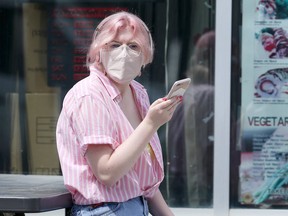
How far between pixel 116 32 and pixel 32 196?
0.65 metres

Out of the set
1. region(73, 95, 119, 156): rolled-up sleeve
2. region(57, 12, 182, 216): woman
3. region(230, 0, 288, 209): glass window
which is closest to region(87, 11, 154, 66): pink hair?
region(57, 12, 182, 216): woman

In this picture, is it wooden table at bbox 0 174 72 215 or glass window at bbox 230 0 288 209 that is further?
glass window at bbox 230 0 288 209

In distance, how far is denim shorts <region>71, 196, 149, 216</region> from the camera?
2797mm

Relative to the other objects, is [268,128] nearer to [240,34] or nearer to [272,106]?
[272,106]

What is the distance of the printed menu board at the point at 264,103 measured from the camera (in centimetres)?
578

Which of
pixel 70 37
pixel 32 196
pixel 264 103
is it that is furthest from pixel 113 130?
Result: pixel 70 37

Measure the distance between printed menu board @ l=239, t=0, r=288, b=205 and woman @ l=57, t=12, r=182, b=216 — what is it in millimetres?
2913

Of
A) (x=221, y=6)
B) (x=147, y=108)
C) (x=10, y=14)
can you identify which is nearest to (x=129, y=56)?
(x=147, y=108)

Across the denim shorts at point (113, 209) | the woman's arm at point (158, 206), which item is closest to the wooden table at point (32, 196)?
the denim shorts at point (113, 209)

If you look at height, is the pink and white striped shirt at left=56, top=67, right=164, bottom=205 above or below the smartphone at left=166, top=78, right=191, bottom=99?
below

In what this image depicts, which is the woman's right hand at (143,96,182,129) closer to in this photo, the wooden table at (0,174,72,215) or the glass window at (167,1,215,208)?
the wooden table at (0,174,72,215)

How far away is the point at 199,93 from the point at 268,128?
56cm

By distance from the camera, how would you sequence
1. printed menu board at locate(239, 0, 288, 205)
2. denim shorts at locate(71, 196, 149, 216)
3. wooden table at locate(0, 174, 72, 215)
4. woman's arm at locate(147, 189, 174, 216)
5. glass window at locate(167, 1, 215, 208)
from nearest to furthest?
wooden table at locate(0, 174, 72, 215)
denim shorts at locate(71, 196, 149, 216)
woman's arm at locate(147, 189, 174, 216)
printed menu board at locate(239, 0, 288, 205)
glass window at locate(167, 1, 215, 208)

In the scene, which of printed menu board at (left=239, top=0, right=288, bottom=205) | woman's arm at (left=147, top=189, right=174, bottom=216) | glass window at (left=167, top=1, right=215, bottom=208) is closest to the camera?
woman's arm at (left=147, top=189, right=174, bottom=216)
